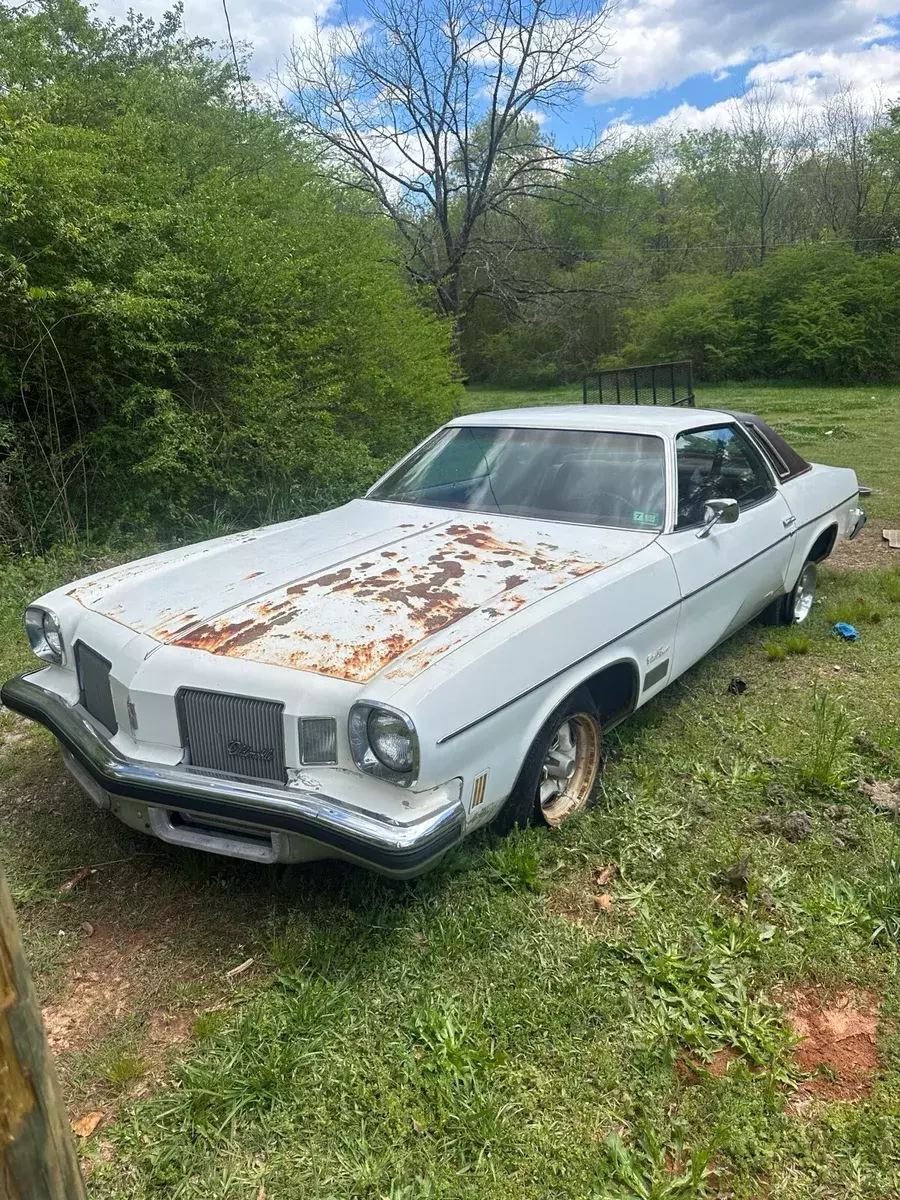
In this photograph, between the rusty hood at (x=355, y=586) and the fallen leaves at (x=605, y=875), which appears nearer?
the rusty hood at (x=355, y=586)

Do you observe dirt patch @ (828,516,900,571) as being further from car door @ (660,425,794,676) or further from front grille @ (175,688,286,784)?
front grille @ (175,688,286,784)

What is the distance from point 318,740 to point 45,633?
1.41m

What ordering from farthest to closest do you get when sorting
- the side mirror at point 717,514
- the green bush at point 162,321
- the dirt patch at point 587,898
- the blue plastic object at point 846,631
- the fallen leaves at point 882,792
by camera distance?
1. the green bush at point 162,321
2. the blue plastic object at point 846,631
3. the side mirror at point 717,514
4. the fallen leaves at point 882,792
5. the dirt patch at point 587,898

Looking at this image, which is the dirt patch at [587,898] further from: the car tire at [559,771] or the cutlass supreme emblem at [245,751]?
the cutlass supreme emblem at [245,751]

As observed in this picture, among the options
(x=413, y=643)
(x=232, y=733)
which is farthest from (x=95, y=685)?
(x=413, y=643)

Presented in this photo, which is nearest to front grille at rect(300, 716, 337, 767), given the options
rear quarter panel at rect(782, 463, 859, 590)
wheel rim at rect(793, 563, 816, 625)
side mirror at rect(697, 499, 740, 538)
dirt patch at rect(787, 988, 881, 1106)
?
dirt patch at rect(787, 988, 881, 1106)

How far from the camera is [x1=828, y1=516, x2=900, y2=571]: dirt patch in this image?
6.79 meters

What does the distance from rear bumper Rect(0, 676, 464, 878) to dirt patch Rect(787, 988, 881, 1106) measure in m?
1.10

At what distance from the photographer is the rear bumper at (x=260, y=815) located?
7.39ft

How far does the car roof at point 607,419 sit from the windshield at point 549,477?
0.05 meters

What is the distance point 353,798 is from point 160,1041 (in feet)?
2.73

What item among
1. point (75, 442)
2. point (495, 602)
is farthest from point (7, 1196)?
point (75, 442)

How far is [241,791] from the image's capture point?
2.39m

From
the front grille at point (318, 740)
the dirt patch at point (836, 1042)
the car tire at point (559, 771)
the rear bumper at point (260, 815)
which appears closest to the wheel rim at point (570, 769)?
the car tire at point (559, 771)
